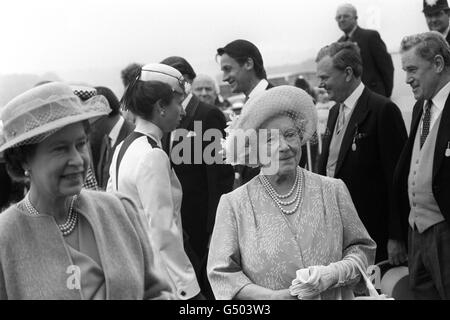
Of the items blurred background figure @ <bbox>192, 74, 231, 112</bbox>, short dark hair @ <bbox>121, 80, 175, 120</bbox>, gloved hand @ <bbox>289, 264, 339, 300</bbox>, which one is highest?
short dark hair @ <bbox>121, 80, 175, 120</bbox>

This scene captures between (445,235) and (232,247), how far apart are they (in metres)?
1.67

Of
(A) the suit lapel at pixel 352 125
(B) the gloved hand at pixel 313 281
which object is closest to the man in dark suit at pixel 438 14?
(A) the suit lapel at pixel 352 125

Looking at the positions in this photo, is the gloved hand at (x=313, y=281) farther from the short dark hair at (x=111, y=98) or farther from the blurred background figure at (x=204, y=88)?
the blurred background figure at (x=204, y=88)

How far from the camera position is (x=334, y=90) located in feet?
19.1

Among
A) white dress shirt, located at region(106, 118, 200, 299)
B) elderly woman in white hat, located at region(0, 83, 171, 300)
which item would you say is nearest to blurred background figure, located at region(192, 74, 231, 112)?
white dress shirt, located at region(106, 118, 200, 299)

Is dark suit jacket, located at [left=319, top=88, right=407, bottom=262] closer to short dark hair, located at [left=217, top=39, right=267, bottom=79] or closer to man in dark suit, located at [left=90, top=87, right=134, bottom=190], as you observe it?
short dark hair, located at [left=217, top=39, right=267, bottom=79]

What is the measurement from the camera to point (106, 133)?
6.48 m

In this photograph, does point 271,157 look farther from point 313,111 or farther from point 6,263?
point 6,263

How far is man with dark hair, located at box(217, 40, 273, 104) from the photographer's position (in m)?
5.98

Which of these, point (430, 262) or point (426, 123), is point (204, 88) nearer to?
point (426, 123)

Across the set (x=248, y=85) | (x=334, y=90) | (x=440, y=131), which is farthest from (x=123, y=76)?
(x=440, y=131)

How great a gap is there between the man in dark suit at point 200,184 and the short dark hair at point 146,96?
1.34 m

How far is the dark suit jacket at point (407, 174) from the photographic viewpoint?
15.4 ft

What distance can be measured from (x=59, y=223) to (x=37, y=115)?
1.31 ft
